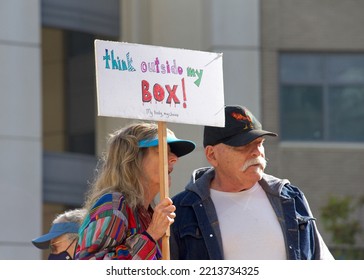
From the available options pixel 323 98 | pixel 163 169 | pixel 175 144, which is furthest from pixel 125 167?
pixel 323 98

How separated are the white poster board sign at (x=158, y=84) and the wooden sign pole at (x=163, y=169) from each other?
2.6 inches

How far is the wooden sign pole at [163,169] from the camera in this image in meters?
6.91

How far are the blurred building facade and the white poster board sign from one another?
538 inches

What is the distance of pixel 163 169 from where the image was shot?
7.00m

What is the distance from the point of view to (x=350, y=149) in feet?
73.7

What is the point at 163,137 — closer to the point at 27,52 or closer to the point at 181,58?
Answer: the point at 181,58

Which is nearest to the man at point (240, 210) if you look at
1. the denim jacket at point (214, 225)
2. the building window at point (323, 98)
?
the denim jacket at point (214, 225)

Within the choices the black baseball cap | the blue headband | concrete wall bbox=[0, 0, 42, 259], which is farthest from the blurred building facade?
the blue headband

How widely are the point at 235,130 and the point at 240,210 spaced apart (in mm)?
398

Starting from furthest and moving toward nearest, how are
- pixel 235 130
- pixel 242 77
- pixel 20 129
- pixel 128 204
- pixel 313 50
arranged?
pixel 313 50
pixel 242 77
pixel 20 129
pixel 235 130
pixel 128 204

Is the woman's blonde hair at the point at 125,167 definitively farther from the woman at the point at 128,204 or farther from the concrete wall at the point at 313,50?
the concrete wall at the point at 313,50

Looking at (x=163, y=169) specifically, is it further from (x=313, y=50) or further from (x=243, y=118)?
(x=313, y=50)

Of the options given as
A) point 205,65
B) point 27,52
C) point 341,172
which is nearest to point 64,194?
point 27,52
